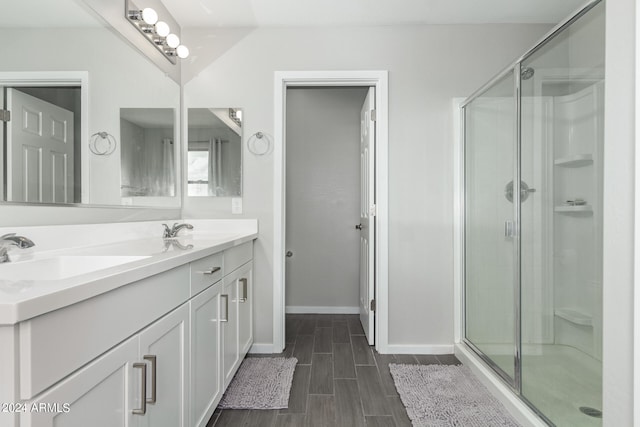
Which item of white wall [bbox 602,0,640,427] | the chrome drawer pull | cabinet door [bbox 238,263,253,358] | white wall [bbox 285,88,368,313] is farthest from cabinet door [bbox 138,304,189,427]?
white wall [bbox 285,88,368,313]

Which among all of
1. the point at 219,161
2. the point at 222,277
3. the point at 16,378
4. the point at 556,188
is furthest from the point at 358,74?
the point at 16,378

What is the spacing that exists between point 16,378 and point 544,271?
6.35 feet

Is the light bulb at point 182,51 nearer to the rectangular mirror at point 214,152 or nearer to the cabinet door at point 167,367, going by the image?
the rectangular mirror at point 214,152

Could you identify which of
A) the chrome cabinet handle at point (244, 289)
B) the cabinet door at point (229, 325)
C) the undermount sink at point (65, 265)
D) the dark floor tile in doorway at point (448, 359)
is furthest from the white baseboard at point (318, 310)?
the undermount sink at point (65, 265)

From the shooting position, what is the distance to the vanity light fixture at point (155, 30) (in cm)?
207

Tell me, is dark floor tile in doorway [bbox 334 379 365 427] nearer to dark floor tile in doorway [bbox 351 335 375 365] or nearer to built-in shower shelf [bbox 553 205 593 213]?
dark floor tile in doorway [bbox 351 335 375 365]

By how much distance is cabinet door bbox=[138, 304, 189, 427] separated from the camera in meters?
1.05

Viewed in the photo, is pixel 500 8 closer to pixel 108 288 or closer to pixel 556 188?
pixel 556 188

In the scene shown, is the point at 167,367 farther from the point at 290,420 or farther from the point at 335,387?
the point at 335,387

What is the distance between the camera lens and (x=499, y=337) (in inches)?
82.1

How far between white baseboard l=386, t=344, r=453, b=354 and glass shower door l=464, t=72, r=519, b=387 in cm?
17

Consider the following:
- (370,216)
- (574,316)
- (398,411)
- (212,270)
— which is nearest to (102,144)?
(212,270)

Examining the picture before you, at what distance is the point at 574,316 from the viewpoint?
5.26 ft

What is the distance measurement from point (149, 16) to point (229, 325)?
1781mm
